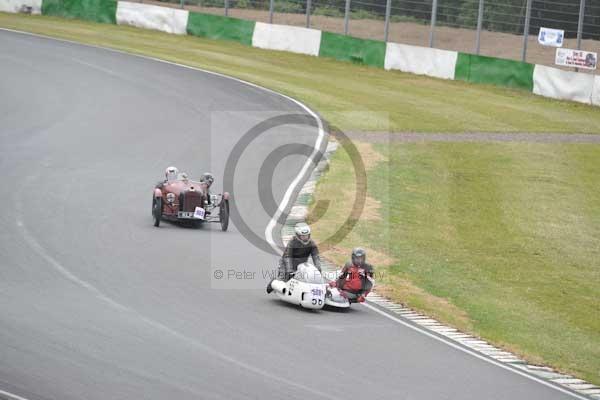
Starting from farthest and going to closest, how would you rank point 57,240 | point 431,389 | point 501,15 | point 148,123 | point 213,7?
point 213,7 < point 501,15 < point 148,123 < point 57,240 < point 431,389

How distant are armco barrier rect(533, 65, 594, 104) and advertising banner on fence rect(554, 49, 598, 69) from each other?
2.04 ft

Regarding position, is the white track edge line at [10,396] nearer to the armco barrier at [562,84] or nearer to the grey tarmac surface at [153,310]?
the grey tarmac surface at [153,310]

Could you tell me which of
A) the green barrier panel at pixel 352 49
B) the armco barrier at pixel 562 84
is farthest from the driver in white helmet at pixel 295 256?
the green barrier panel at pixel 352 49

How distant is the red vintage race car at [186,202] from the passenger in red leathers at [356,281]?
453cm

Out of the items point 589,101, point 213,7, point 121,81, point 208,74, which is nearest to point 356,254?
point 121,81

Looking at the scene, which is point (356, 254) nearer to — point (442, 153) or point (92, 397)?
point (92, 397)

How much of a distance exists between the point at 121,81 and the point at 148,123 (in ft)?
20.7

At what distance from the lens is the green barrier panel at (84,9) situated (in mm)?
51781

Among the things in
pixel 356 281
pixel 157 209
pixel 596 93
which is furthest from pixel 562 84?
pixel 356 281

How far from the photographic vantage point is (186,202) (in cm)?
1986

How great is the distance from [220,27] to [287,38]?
153 inches

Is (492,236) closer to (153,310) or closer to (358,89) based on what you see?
(153,310)

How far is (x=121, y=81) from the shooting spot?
35.9 metres

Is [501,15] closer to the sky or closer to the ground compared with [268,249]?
closer to the sky
